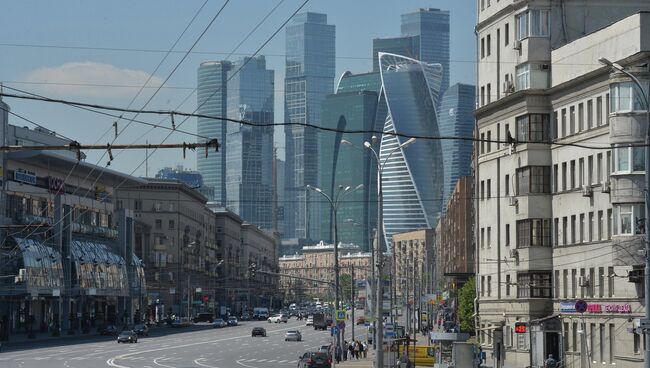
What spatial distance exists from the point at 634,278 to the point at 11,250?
81.5 meters

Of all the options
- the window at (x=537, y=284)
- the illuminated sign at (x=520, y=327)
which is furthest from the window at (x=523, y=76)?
the illuminated sign at (x=520, y=327)

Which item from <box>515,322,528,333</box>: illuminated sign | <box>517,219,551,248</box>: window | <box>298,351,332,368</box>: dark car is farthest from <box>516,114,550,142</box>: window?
<box>298,351,332,368</box>: dark car

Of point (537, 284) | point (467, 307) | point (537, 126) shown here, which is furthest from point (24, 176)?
point (537, 126)

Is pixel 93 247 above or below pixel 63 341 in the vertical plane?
above

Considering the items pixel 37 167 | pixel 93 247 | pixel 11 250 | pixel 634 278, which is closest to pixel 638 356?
pixel 634 278

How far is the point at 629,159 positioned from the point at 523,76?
11.9 m

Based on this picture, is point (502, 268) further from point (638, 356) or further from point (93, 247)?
point (93, 247)

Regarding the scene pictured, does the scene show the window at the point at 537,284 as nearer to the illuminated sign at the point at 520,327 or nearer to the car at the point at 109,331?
the illuminated sign at the point at 520,327

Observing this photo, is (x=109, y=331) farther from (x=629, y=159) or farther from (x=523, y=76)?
(x=629, y=159)

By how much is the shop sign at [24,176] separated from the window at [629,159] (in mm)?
86347

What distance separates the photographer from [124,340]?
380 ft

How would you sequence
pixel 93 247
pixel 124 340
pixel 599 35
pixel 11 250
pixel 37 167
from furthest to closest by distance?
pixel 93 247
pixel 37 167
pixel 11 250
pixel 124 340
pixel 599 35

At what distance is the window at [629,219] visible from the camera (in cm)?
5560

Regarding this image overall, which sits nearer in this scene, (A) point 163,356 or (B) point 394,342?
(B) point 394,342
